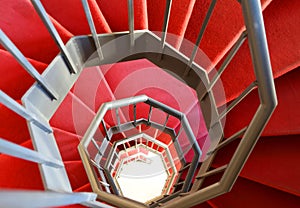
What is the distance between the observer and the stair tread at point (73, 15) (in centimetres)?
153

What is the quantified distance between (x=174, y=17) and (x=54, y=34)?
3.18 feet

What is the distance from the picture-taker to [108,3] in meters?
1.70

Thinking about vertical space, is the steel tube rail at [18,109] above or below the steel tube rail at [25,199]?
above

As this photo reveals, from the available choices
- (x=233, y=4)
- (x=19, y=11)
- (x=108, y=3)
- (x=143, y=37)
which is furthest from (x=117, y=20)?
(x=233, y=4)

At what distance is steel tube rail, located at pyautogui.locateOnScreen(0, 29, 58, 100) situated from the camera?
0.78 metres

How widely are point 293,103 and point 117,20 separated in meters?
1.38

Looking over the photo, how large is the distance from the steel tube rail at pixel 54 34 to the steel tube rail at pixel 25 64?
20cm

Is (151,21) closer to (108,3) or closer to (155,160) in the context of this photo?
(108,3)

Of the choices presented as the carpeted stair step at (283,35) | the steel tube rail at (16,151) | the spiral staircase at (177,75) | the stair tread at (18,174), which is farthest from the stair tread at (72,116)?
the carpeted stair step at (283,35)

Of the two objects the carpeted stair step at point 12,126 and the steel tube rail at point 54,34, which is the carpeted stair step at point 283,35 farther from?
the carpeted stair step at point 12,126

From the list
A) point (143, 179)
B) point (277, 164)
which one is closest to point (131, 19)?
point (277, 164)

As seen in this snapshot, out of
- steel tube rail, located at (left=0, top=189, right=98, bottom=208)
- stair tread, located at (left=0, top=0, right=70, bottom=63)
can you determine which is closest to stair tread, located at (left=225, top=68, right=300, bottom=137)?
steel tube rail, located at (left=0, top=189, right=98, bottom=208)

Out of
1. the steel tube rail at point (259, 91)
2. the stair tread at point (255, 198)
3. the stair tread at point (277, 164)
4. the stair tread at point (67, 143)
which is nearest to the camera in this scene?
the steel tube rail at point (259, 91)

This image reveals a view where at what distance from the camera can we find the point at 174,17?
5.67ft
